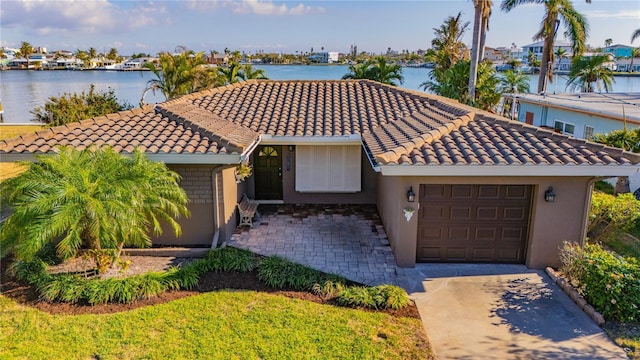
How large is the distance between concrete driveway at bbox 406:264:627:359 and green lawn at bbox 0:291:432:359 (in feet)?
2.15

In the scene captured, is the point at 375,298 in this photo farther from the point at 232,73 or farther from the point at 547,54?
the point at 547,54

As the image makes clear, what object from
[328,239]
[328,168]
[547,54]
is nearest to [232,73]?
[328,168]

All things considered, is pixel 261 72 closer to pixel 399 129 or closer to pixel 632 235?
pixel 399 129

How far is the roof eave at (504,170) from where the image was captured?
28.8ft

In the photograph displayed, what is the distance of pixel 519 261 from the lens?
404 inches

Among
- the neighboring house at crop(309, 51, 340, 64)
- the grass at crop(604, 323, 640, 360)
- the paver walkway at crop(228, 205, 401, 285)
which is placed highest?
the neighboring house at crop(309, 51, 340, 64)

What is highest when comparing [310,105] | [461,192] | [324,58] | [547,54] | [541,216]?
[324,58]

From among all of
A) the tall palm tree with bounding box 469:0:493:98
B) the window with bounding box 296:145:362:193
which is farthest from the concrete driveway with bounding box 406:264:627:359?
the tall palm tree with bounding box 469:0:493:98

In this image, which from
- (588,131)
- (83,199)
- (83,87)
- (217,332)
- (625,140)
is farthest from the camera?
(83,87)

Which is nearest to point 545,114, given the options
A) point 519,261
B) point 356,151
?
point 356,151

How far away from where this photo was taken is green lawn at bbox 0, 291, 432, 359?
6.72 m

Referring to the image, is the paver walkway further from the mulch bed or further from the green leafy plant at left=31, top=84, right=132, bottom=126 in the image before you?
the green leafy plant at left=31, top=84, right=132, bottom=126

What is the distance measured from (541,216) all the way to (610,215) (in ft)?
9.50

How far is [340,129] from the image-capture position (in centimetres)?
1314
